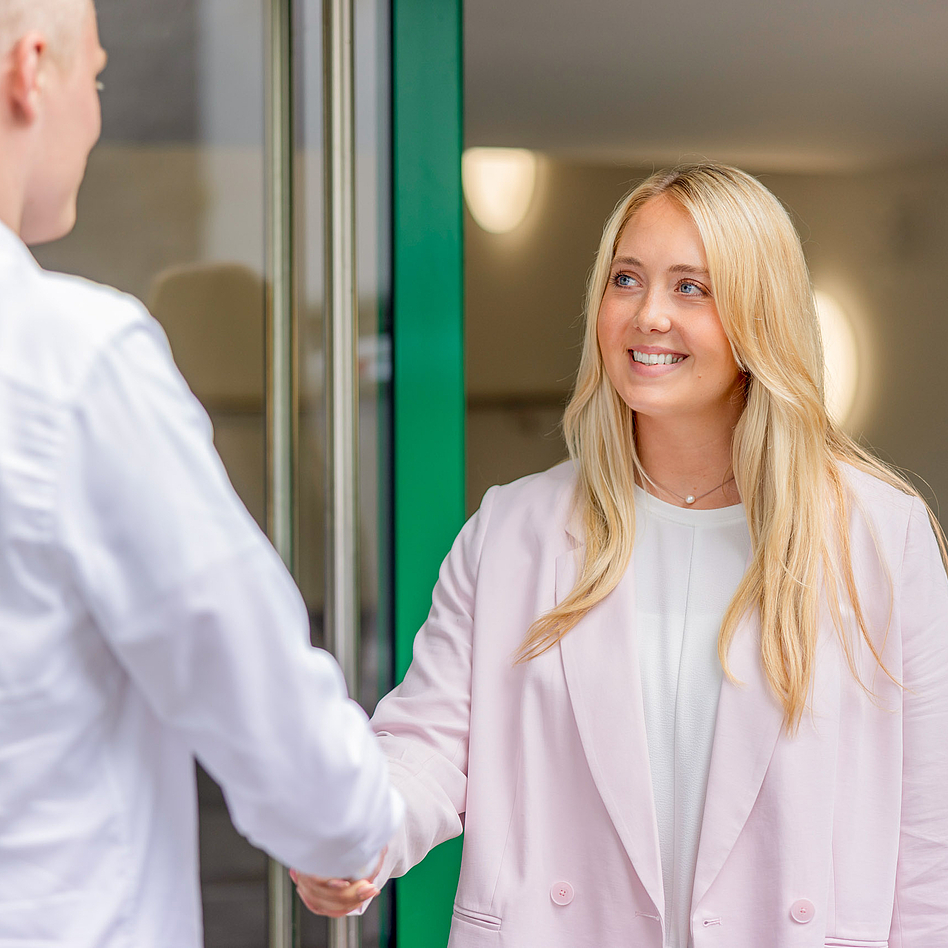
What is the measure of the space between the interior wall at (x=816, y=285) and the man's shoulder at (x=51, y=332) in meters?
1.48

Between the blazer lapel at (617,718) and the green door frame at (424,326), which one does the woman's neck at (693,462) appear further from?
the green door frame at (424,326)

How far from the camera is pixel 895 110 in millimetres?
2314

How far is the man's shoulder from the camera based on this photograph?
28.6 inches

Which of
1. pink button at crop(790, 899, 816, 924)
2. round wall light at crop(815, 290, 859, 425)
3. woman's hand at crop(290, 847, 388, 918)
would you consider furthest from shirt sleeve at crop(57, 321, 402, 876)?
round wall light at crop(815, 290, 859, 425)

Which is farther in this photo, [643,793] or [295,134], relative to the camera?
[295,134]

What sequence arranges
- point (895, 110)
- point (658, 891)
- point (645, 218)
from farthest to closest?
point (895, 110), point (645, 218), point (658, 891)

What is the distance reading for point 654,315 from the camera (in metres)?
1.64

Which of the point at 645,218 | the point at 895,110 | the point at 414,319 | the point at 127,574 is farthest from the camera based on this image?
the point at 895,110

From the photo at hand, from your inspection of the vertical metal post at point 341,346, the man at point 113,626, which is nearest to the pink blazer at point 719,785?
the vertical metal post at point 341,346

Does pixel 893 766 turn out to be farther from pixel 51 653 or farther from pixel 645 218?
pixel 51 653

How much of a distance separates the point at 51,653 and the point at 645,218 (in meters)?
1.26

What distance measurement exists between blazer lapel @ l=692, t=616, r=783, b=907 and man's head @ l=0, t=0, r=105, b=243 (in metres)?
1.14

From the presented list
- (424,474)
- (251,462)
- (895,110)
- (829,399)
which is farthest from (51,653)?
(895,110)

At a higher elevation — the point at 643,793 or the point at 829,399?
the point at 829,399
